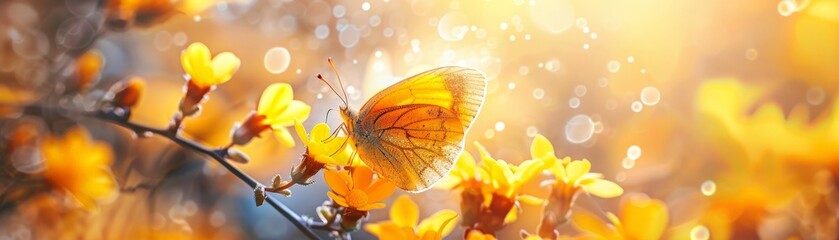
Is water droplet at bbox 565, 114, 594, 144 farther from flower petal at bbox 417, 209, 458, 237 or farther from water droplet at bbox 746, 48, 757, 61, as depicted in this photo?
flower petal at bbox 417, 209, 458, 237

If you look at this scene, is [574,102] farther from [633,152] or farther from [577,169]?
[577,169]

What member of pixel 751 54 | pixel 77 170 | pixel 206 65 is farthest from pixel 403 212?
pixel 751 54

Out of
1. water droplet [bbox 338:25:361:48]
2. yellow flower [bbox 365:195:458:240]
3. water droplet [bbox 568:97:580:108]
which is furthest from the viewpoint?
water droplet [bbox 338:25:361:48]

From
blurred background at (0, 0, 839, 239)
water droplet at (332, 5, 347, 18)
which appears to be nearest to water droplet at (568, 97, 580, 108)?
blurred background at (0, 0, 839, 239)

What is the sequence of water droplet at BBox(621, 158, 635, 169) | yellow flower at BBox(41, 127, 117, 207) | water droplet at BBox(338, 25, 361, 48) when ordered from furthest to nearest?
water droplet at BBox(338, 25, 361, 48) → water droplet at BBox(621, 158, 635, 169) → yellow flower at BBox(41, 127, 117, 207)

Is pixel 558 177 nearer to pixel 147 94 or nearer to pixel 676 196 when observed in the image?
pixel 676 196

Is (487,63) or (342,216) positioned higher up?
(487,63)

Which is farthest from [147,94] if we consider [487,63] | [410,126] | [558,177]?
[558,177]
